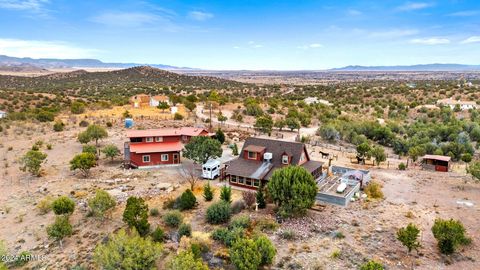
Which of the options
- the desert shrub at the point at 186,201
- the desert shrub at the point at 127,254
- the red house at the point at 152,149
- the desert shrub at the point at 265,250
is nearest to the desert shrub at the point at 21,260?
the desert shrub at the point at 127,254

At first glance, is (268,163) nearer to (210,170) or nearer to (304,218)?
(210,170)

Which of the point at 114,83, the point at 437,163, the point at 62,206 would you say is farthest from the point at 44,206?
the point at 114,83

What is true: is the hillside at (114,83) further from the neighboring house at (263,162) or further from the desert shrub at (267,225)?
the desert shrub at (267,225)

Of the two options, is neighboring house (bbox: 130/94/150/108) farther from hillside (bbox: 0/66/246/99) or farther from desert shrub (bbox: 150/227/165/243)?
desert shrub (bbox: 150/227/165/243)

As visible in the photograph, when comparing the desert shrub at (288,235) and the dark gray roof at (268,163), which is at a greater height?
the dark gray roof at (268,163)

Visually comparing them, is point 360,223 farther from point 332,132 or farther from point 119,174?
point 332,132

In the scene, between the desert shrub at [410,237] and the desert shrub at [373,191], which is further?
the desert shrub at [373,191]
